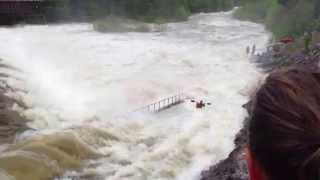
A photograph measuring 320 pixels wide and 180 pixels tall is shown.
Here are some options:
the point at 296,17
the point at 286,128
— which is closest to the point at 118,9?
the point at 296,17

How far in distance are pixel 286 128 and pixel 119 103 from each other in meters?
16.6

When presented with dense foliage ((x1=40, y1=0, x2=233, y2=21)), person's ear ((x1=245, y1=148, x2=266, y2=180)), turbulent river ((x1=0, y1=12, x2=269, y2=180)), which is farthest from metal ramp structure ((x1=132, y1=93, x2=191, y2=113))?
dense foliage ((x1=40, y1=0, x2=233, y2=21))

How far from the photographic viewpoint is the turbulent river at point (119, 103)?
11055mm

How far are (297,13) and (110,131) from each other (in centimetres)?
2234

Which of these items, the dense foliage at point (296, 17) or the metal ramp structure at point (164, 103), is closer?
the metal ramp structure at point (164, 103)

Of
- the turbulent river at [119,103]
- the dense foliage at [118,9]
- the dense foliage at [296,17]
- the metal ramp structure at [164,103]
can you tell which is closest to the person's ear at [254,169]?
the turbulent river at [119,103]

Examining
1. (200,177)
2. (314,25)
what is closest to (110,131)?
(200,177)

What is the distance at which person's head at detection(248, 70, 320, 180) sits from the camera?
121 cm

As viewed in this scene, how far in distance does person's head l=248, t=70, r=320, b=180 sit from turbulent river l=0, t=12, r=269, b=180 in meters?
9.25

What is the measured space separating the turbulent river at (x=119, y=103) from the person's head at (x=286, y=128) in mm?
9254

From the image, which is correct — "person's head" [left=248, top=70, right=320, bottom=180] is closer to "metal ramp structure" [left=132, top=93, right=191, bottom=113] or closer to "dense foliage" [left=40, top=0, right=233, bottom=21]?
"metal ramp structure" [left=132, top=93, right=191, bottom=113]

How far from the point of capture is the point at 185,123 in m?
15.0

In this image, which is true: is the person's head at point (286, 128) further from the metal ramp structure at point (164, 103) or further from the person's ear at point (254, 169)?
the metal ramp structure at point (164, 103)

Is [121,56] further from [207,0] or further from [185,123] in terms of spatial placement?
[207,0]
